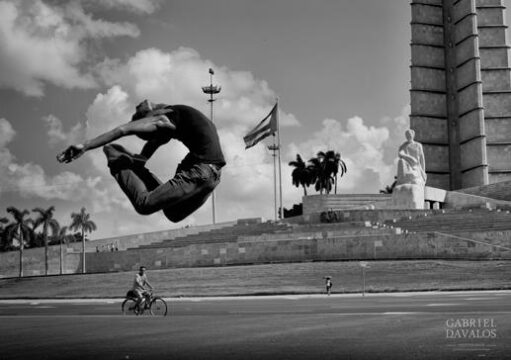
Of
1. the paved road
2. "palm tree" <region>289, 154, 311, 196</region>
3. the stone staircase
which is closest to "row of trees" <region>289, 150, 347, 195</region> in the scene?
"palm tree" <region>289, 154, 311, 196</region>

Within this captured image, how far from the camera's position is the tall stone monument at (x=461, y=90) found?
94188 mm

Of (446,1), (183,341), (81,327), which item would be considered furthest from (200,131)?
(446,1)

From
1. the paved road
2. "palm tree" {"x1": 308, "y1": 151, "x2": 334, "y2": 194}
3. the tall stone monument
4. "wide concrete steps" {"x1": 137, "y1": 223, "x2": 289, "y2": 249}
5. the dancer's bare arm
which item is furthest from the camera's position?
"palm tree" {"x1": 308, "y1": 151, "x2": 334, "y2": 194}

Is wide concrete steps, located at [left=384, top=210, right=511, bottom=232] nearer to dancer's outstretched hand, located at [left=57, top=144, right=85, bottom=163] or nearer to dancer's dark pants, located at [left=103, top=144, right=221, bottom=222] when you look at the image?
dancer's dark pants, located at [left=103, top=144, right=221, bottom=222]

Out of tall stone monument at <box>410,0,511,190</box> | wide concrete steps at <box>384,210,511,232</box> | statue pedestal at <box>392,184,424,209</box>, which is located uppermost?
tall stone monument at <box>410,0,511,190</box>

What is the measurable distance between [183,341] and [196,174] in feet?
28.6

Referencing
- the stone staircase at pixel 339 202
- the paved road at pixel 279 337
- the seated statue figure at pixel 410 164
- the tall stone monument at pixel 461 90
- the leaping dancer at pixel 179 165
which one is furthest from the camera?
the tall stone monument at pixel 461 90

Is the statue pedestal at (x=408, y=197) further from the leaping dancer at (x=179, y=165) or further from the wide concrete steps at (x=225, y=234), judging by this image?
the leaping dancer at (x=179, y=165)

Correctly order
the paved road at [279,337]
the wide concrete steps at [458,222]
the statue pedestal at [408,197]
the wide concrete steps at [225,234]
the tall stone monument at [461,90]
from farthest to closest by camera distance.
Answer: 1. the tall stone monument at [461,90]
2. the statue pedestal at [408,197]
3. the wide concrete steps at [225,234]
4. the wide concrete steps at [458,222]
5. the paved road at [279,337]

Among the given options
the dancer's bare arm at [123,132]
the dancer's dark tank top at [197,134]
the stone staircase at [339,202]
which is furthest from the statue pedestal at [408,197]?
the dancer's bare arm at [123,132]

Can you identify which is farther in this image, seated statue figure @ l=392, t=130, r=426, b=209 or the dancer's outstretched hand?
seated statue figure @ l=392, t=130, r=426, b=209

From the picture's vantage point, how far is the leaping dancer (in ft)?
13.2

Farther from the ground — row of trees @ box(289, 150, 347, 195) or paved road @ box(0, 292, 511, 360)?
row of trees @ box(289, 150, 347, 195)

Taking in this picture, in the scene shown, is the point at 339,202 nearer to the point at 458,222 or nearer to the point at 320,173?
the point at 458,222
